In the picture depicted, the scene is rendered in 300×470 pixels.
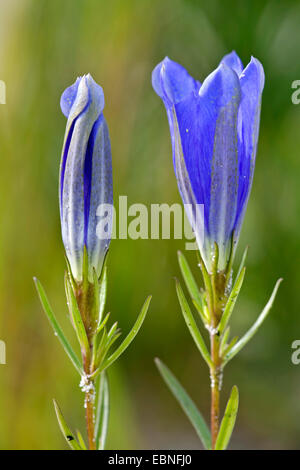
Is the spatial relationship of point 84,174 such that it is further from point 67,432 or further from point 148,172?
point 148,172

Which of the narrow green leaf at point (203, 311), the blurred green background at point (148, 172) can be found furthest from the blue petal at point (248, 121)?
the blurred green background at point (148, 172)

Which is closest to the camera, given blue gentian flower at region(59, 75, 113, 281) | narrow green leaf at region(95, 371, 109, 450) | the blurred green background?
blue gentian flower at region(59, 75, 113, 281)

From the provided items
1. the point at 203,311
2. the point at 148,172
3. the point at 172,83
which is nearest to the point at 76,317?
the point at 203,311

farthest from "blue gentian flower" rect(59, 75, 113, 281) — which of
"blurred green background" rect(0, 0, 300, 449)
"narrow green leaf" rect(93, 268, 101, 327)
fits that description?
"blurred green background" rect(0, 0, 300, 449)

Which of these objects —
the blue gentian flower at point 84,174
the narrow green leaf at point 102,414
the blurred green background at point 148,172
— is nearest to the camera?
the blue gentian flower at point 84,174

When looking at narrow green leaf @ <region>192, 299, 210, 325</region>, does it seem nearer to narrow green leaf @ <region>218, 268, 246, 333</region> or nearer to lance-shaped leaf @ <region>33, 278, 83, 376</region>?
narrow green leaf @ <region>218, 268, 246, 333</region>

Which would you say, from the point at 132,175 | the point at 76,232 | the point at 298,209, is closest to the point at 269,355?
the point at 298,209

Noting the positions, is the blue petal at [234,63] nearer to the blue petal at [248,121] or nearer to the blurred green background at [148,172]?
the blue petal at [248,121]
